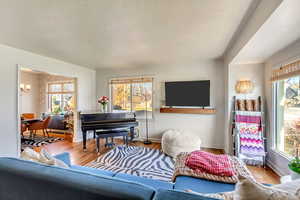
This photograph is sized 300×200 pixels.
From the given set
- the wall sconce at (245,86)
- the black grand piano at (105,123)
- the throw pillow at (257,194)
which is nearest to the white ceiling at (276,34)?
the wall sconce at (245,86)

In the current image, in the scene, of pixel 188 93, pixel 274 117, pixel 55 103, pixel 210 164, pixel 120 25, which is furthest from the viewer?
pixel 55 103

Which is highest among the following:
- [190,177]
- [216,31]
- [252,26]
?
[216,31]

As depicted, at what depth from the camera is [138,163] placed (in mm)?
2871

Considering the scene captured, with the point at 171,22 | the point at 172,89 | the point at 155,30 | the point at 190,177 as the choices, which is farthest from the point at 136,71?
the point at 190,177

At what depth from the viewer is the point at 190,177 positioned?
162cm

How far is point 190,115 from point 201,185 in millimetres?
2677

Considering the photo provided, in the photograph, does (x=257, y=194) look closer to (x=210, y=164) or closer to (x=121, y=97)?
(x=210, y=164)

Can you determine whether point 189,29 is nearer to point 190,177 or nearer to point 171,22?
point 171,22

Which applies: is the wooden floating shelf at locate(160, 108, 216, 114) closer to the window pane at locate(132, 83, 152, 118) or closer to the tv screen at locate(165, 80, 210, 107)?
the tv screen at locate(165, 80, 210, 107)

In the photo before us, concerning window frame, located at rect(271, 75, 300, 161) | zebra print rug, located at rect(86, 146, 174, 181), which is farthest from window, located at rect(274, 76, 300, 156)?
zebra print rug, located at rect(86, 146, 174, 181)

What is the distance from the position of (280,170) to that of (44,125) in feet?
21.0

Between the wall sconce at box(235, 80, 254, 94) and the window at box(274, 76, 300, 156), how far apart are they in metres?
0.43

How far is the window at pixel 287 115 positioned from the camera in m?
2.22

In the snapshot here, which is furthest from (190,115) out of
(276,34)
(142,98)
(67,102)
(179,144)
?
(67,102)
